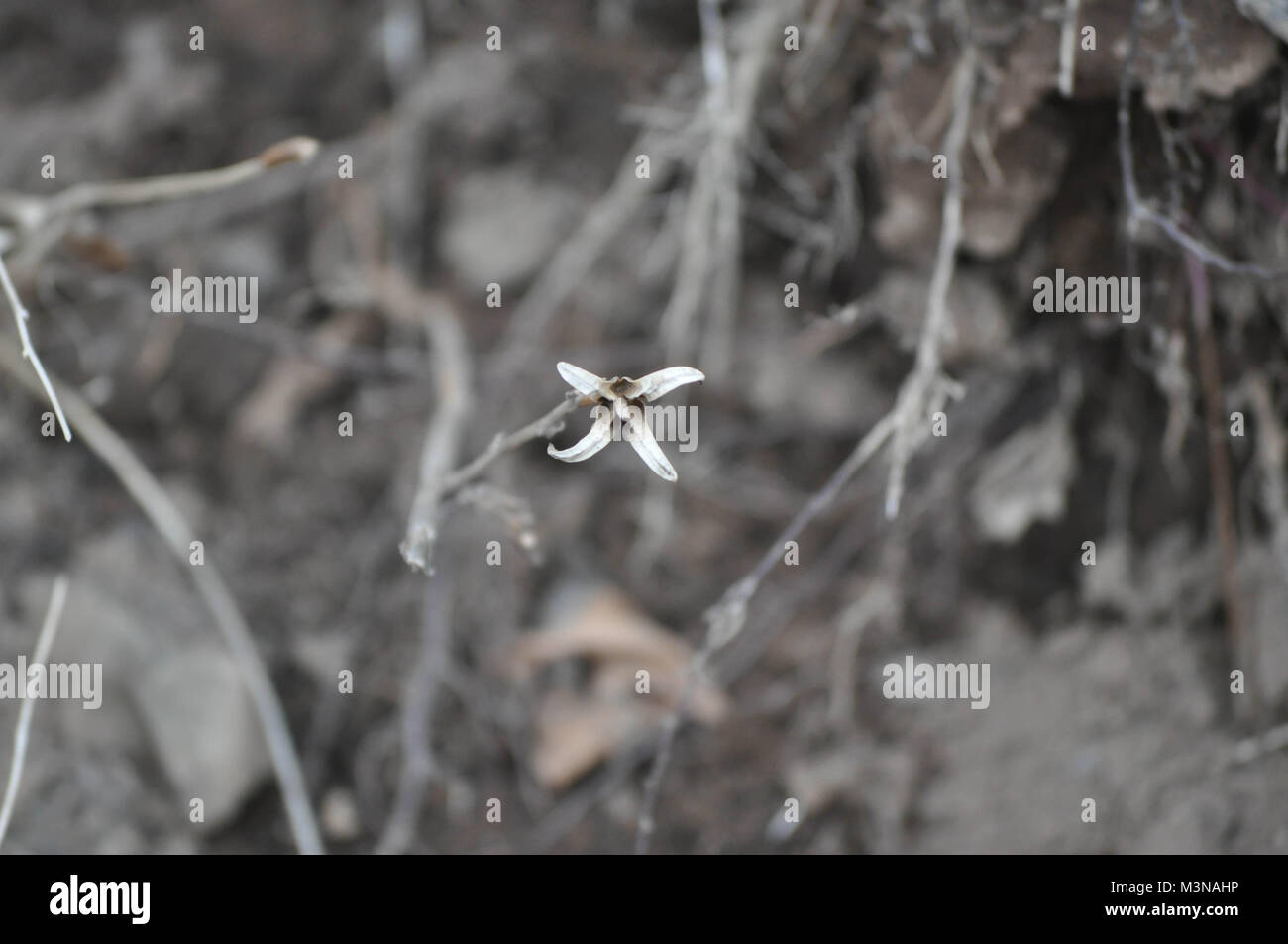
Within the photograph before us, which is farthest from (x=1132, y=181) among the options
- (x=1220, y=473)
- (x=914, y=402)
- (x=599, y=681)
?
(x=599, y=681)

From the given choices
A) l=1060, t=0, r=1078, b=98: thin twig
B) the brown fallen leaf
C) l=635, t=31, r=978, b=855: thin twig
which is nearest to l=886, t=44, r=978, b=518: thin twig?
l=635, t=31, r=978, b=855: thin twig

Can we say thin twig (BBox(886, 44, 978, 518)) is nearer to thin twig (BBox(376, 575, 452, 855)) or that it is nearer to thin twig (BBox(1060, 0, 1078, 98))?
thin twig (BBox(1060, 0, 1078, 98))

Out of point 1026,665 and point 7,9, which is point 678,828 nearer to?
point 1026,665

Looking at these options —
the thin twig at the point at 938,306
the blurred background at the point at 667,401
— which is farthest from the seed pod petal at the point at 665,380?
the thin twig at the point at 938,306

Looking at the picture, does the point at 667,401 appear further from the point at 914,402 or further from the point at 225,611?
the point at 225,611

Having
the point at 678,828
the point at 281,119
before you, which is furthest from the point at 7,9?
the point at 678,828

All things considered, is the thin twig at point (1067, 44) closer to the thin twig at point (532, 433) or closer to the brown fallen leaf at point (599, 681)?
the thin twig at point (532, 433)

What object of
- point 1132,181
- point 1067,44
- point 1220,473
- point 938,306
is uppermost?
point 1067,44

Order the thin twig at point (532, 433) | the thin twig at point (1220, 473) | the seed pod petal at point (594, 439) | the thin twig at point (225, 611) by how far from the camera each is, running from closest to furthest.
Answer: the seed pod petal at point (594, 439) → the thin twig at point (532, 433) → the thin twig at point (1220, 473) → the thin twig at point (225, 611)
